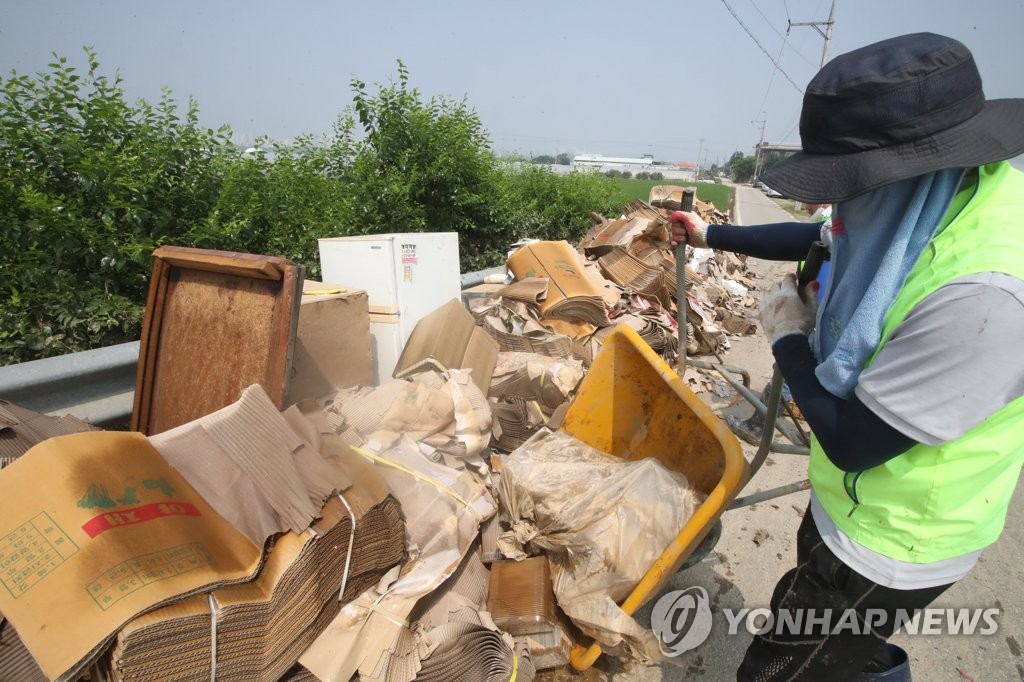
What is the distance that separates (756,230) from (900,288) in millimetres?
1015

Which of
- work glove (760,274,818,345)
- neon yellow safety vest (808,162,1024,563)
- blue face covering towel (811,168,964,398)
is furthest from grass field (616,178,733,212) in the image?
neon yellow safety vest (808,162,1024,563)

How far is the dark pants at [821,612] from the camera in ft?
4.44

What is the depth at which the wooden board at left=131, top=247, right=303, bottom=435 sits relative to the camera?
93.4 inches

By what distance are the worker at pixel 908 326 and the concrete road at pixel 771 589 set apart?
1.06m

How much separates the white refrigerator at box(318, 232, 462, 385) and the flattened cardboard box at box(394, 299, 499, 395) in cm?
11

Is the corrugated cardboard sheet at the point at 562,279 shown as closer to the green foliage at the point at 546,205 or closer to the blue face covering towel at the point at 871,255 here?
the green foliage at the point at 546,205

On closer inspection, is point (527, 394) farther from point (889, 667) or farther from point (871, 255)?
point (871, 255)

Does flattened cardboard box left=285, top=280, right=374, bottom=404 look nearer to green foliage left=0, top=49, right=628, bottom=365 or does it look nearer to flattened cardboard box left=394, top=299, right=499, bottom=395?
flattened cardboard box left=394, top=299, right=499, bottom=395

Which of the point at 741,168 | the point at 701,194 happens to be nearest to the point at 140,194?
the point at 701,194

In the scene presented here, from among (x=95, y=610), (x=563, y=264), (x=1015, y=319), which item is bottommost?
(x=95, y=610)

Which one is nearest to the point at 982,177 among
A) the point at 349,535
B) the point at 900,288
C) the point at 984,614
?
the point at 900,288

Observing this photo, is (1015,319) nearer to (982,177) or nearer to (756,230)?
(982,177)

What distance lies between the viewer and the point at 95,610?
1302mm

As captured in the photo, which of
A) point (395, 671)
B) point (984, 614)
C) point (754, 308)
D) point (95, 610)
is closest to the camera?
point (95, 610)
